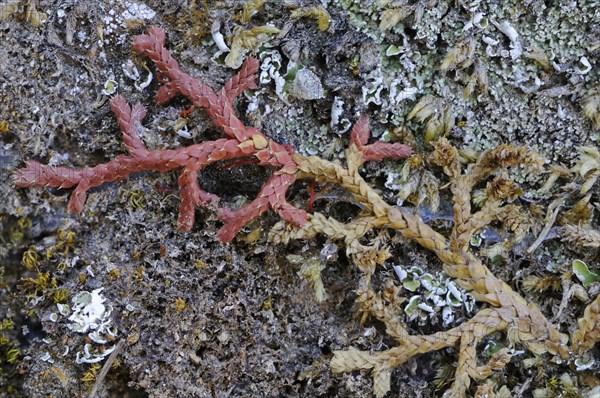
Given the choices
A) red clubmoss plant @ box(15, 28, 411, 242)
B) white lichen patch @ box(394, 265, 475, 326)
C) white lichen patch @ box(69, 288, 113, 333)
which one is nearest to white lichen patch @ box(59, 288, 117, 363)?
white lichen patch @ box(69, 288, 113, 333)

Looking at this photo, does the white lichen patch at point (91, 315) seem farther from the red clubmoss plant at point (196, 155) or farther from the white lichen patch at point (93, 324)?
the red clubmoss plant at point (196, 155)

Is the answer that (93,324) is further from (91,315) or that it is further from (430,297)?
(430,297)

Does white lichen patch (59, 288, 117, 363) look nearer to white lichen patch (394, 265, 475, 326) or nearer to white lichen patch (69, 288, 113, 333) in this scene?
white lichen patch (69, 288, 113, 333)

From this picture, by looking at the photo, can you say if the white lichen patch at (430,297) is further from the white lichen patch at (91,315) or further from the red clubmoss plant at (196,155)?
the white lichen patch at (91,315)

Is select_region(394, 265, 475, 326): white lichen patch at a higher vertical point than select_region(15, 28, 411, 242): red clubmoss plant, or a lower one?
lower

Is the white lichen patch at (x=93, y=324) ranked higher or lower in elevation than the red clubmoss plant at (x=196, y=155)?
lower

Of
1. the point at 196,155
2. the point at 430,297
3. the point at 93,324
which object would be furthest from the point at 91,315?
the point at 430,297

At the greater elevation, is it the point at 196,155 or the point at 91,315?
the point at 196,155

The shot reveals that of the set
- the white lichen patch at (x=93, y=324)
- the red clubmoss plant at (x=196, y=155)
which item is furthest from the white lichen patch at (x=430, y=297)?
the white lichen patch at (x=93, y=324)
